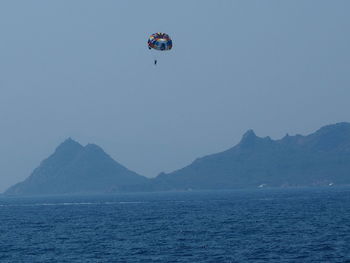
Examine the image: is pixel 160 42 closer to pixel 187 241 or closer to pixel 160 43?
pixel 160 43

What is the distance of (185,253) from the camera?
268ft

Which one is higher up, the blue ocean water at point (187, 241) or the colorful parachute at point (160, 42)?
the colorful parachute at point (160, 42)

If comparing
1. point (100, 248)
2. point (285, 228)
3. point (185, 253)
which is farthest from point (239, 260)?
point (285, 228)

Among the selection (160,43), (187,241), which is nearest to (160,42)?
(160,43)

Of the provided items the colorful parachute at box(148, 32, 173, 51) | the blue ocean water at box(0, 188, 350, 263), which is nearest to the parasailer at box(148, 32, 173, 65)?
the colorful parachute at box(148, 32, 173, 51)

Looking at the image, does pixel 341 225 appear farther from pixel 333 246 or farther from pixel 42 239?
pixel 42 239

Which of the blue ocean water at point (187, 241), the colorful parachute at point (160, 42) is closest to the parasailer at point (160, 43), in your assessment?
the colorful parachute at point (160, 42)

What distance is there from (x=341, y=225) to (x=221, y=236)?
21967mm

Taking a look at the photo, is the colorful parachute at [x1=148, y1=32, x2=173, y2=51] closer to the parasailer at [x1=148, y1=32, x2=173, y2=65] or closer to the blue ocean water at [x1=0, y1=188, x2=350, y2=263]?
the parasailer at [x1=148, y1=32, x2=173, y2=65]

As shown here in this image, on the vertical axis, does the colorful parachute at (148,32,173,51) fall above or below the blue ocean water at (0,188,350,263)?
above

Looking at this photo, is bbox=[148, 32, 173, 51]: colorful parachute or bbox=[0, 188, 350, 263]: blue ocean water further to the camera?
bbox=[148, 32, 173, 51]: colorful parachute

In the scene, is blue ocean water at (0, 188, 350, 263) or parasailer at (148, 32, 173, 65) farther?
parasailer at (148, 32, 173, 65)

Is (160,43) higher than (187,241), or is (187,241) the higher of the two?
(160,43)

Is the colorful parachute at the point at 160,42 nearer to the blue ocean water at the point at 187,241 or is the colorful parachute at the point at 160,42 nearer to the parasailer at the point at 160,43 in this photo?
the parasailer at the point at 160,43
